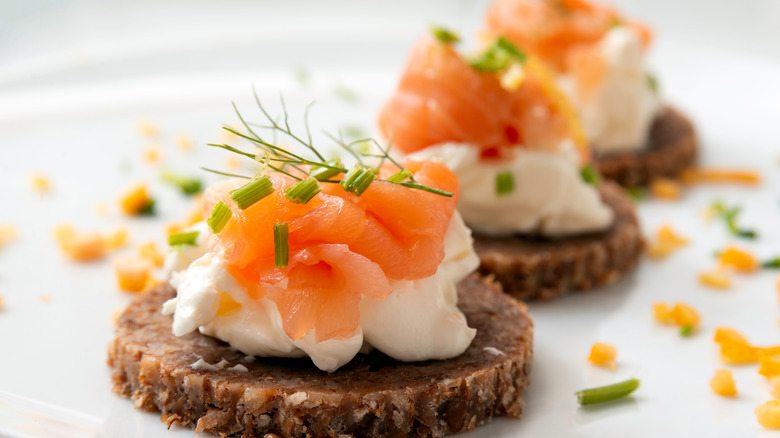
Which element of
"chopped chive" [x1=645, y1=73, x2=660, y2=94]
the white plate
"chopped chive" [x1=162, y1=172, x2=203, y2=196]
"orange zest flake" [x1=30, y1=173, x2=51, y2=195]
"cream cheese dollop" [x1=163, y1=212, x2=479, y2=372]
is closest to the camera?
"cream cheese dollop" [x1=163, y1=212, x2=479, y2=372]

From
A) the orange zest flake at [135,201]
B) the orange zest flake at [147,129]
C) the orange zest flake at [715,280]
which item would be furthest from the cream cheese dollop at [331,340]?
the orange zest flake at [147,129]

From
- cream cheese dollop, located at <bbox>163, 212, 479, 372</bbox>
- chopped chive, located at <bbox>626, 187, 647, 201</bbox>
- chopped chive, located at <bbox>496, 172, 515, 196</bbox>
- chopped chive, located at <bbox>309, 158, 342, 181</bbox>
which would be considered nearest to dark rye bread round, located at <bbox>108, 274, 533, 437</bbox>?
cream cheese dollop, located at <bbox>163, 212, 479, 372</bbox>

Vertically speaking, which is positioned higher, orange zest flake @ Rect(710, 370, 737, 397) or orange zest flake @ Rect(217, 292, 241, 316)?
orange zest flake @ Rect(217, 292, 241, 316)

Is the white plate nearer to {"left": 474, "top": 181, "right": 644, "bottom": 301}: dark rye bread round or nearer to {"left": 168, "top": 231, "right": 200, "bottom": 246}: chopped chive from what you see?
{"left": 474, "top": 181, "right": 644, "bottom": 301}: dark rye bread round

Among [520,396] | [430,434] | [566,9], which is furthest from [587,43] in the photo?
[430,434]

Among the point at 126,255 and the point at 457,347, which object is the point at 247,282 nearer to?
the point at 457,347
